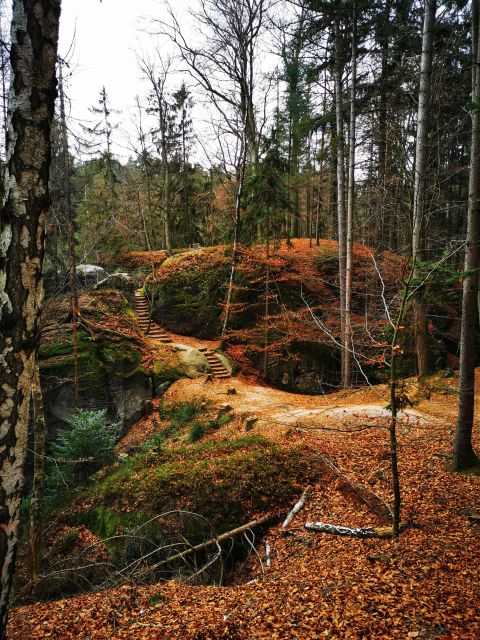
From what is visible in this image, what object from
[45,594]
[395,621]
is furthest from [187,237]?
[395,621]

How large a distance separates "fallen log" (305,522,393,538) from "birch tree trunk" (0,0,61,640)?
4053mm

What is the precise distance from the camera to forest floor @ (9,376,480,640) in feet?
10.5

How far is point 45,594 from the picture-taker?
5.33 metres

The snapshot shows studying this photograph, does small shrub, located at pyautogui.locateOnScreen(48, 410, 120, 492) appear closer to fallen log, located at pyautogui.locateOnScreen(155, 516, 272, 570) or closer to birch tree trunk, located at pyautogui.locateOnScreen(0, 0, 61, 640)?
fallen log, located at pyautogui.locateOnScreen(155, 516, 272, 570)

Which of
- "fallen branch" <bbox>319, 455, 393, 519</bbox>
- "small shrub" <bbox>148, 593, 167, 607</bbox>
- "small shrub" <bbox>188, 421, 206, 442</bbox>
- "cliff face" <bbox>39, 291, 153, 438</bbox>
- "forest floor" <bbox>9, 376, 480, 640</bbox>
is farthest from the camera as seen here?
"cliff face" <bbox>39, 291, 153, 438</bbox>

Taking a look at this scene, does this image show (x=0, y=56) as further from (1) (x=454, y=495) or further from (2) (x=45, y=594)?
(1) (x=454, y=495)

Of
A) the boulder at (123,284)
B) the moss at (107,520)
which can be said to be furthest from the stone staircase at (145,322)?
the moss at (107,520)

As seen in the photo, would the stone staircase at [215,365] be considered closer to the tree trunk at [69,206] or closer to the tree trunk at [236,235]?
the tree trunk at [236,235]

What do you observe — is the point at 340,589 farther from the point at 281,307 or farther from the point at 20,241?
the point at 281,307

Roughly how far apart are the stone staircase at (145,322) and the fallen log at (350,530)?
12467 millimetres

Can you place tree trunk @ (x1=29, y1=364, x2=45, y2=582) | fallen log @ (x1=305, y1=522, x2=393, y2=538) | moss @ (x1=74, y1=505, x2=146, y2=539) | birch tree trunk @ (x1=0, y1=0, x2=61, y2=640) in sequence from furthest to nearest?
moss @ (x1=74, y1=505, x2=146, y2=539)
tree trunk @ (x1=29, y1=364, x2=45, y2=582)
fallen log @ (x1=305, y1=522, x2=393, y2=538)
birch tree trunk @ (x1=0, y1=0, x2=61, y2=640)

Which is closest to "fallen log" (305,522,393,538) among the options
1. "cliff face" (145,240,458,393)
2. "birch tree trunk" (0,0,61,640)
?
"birch tree trunk" (0,0,61,640)

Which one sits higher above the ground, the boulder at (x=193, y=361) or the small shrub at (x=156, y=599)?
the boulder at (x=193, y=361)

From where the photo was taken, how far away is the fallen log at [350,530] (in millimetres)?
4551
